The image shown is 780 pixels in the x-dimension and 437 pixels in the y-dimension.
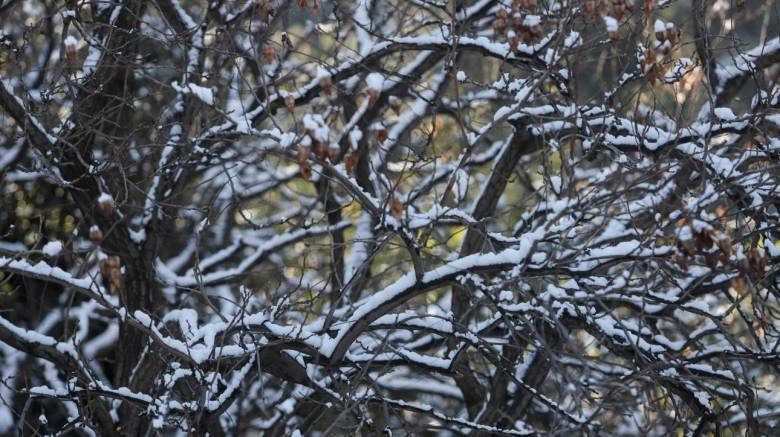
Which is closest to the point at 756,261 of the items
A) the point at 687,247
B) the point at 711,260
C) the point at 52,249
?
the point at 711,260

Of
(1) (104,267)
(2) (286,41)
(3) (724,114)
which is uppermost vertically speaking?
(3) (724,114)

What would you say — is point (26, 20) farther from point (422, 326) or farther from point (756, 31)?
point (756, 31)

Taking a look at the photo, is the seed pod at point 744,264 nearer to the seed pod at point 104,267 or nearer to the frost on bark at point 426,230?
the frost on bark at point 426,230

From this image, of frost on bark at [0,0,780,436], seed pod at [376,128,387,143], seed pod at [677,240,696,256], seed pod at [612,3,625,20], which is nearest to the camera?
seed pod at [677,240,696,256]

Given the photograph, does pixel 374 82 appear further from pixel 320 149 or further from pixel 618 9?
pixel 618 9

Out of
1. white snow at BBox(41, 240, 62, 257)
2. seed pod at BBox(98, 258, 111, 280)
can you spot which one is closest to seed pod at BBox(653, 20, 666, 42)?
seed pod at BBox(98, 258, 111, 280)

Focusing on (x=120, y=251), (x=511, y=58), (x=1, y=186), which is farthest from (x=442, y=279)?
(x=1, y=186)

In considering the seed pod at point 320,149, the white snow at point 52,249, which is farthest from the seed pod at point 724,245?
the white snow at point 52,249

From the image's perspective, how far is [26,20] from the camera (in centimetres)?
795

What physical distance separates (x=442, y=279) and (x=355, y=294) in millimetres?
2573

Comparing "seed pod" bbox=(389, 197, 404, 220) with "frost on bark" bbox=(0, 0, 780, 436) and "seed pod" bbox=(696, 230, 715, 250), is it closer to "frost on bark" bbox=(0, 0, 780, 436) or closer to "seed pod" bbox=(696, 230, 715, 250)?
"frost on bark" bbox=(0, 0, 780, 436)

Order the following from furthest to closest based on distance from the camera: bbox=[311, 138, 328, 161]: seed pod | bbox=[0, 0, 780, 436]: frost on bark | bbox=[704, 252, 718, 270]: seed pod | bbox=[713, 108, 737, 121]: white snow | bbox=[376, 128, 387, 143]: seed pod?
bbox=[713, 108, 737, 121]: white snow < bbox=[0, 0, 780, 436]: frost on bark < bbox=[376, 128, 387, 143]: seed pod < bbox=[704, 252, 718, 270]: seed pod < bbox=[311, 138, 328, 161]: seed pod

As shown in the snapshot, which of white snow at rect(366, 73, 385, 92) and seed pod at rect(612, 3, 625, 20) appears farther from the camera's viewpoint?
seed pod at rect(612, 3, 625, 20)

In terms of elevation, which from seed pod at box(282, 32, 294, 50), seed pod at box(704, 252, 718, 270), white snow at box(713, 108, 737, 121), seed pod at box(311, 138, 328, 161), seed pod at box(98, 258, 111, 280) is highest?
white snow at box(713, 108, 737, 121)
